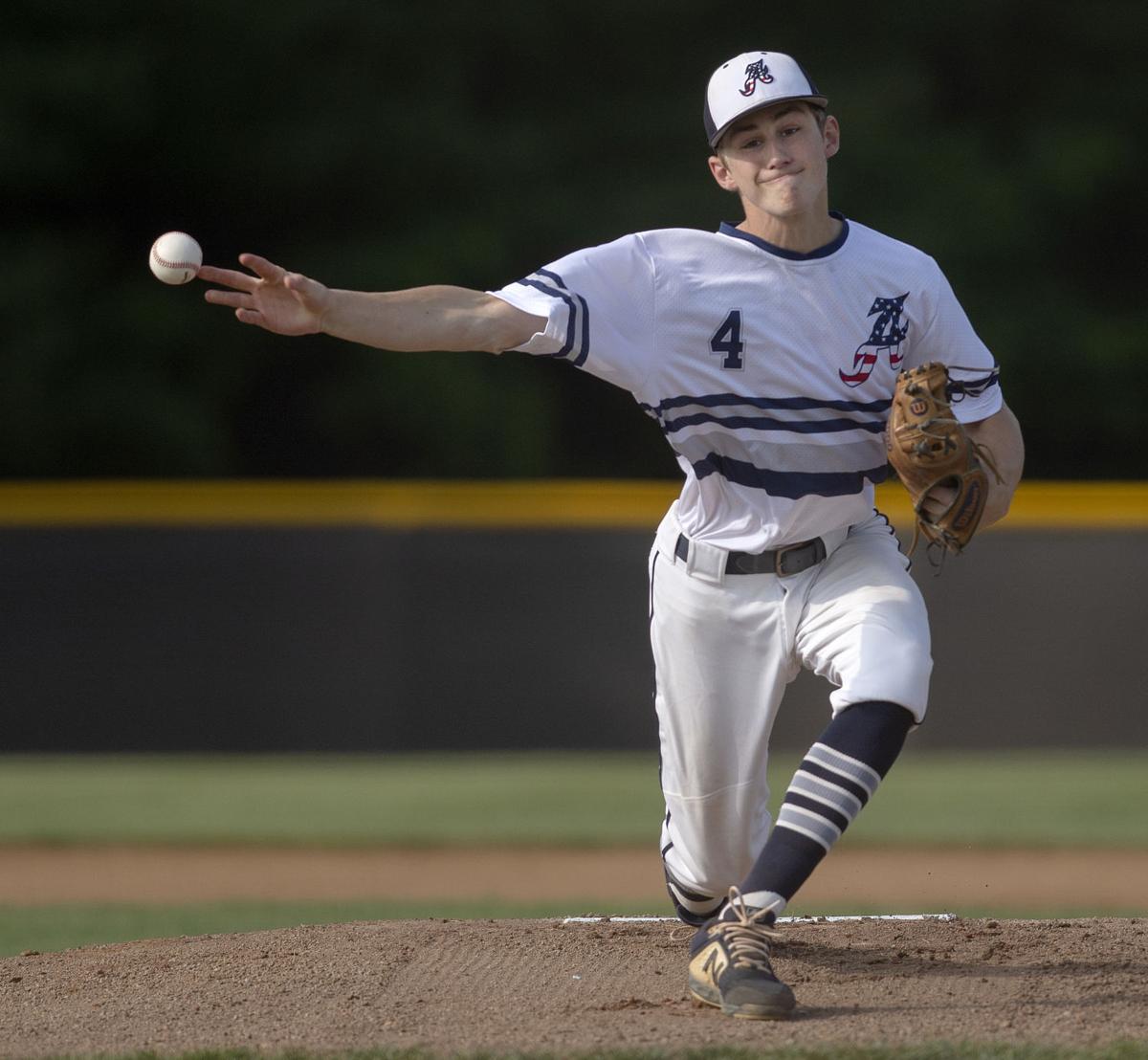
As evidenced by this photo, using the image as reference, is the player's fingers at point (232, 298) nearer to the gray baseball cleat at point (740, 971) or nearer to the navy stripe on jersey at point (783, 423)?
the navy stripe on jersey at point (783, 423)

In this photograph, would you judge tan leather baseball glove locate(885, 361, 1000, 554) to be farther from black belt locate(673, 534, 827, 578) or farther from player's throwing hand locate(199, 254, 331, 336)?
player's throwing hand locate(199, 254, 331, 336)

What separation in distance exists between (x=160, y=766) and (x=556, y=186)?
21.0 ft

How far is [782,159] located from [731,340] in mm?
340

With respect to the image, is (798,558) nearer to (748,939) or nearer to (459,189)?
(748,939)

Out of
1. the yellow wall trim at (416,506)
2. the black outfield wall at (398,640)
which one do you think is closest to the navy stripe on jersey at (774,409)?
the black outfield wall at (398,640)

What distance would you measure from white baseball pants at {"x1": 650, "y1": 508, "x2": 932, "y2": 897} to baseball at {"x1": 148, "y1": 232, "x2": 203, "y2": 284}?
1.05m

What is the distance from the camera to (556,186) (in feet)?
45.4

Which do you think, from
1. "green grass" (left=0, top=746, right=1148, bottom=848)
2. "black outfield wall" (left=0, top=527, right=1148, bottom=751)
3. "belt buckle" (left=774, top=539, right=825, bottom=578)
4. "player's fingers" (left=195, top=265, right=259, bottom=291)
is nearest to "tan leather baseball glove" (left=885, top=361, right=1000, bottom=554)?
"belt buckle" (left=774, top=539, right=825, bottom=578)

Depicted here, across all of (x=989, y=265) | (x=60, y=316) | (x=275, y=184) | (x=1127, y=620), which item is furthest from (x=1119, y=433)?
(x=60, y=316)

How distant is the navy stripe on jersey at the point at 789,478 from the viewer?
10.9 ft

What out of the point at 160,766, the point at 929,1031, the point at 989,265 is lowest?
the point at 160,766

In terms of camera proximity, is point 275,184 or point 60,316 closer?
point 60,316

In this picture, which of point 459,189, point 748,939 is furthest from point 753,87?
point 459,189

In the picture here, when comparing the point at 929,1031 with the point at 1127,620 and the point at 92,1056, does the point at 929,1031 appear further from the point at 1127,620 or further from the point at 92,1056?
the point at 1127,620
